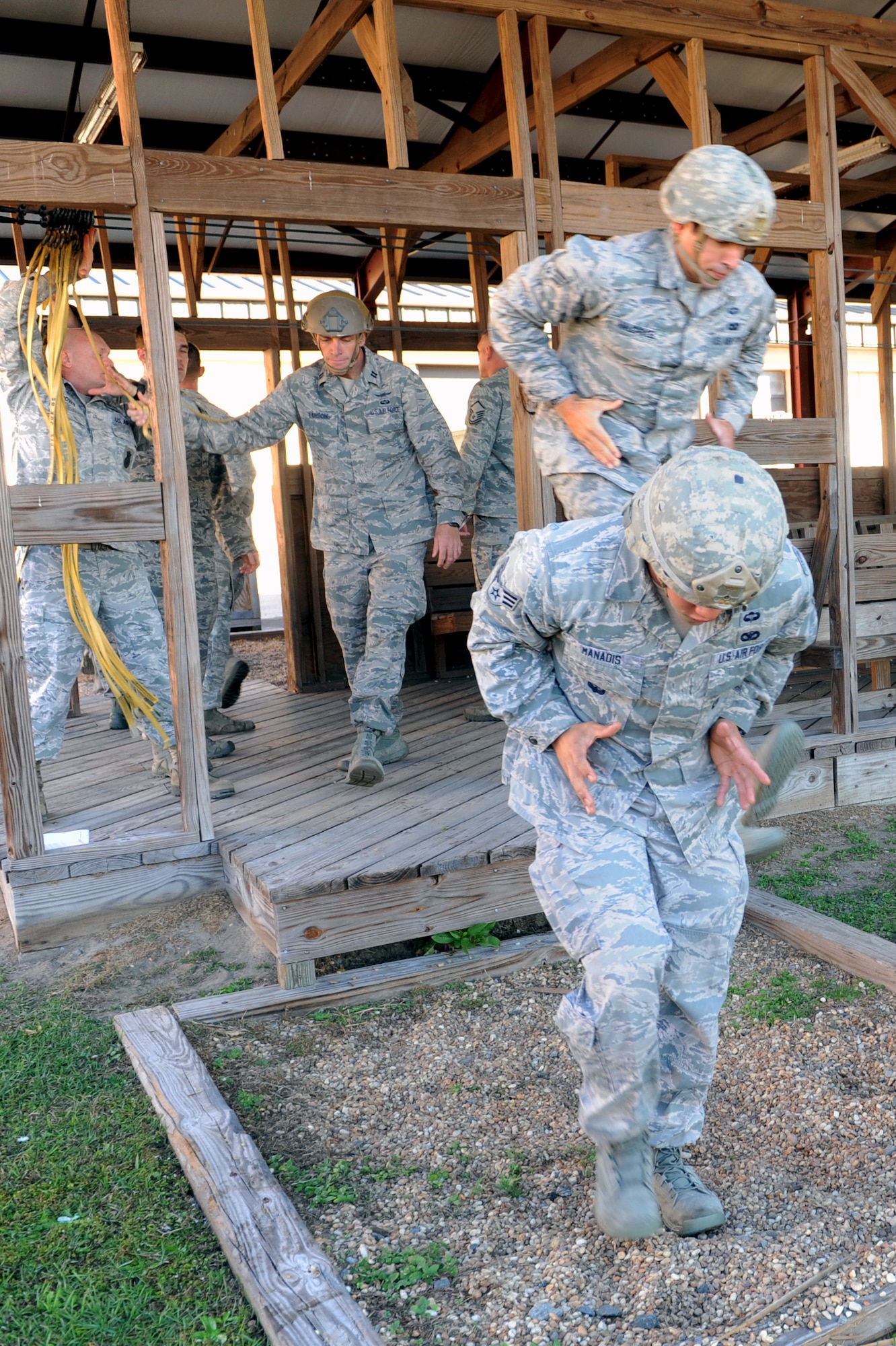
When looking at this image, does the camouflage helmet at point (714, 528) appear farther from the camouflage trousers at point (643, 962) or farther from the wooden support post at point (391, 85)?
the wooden support post at point (391, 85)

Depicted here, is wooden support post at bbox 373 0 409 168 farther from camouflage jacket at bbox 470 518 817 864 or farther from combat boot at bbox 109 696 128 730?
combat boot at bbox 109 696 128 730

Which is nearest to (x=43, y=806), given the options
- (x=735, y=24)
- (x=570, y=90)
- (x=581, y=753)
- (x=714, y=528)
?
(x=581, y=753)

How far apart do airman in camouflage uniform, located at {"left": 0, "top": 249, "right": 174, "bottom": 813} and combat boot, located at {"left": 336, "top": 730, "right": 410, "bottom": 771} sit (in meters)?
0.74

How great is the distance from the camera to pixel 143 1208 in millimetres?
2389

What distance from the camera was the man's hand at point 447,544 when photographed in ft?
15.1

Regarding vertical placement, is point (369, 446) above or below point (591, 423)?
above

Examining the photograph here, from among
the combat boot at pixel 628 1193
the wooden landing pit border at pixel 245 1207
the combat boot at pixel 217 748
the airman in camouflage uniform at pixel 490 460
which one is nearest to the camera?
the wooden landing pit border at pixel 245 1207

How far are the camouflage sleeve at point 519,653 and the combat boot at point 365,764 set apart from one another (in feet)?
7.54

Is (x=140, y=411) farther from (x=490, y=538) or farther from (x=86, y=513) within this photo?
(x=490, y=538)

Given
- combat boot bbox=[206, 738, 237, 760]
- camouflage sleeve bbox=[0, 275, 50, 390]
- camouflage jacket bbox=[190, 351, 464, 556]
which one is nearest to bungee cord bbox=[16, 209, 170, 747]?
camouflage sleeve bbox=[0, 275, 50, 390]

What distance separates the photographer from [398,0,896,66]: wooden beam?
14.1 feet

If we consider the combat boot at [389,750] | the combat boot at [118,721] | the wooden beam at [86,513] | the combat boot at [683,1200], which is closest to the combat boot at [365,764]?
the combat boot at [389,750]

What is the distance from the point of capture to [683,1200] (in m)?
2.21

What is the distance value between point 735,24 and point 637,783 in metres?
3.71
